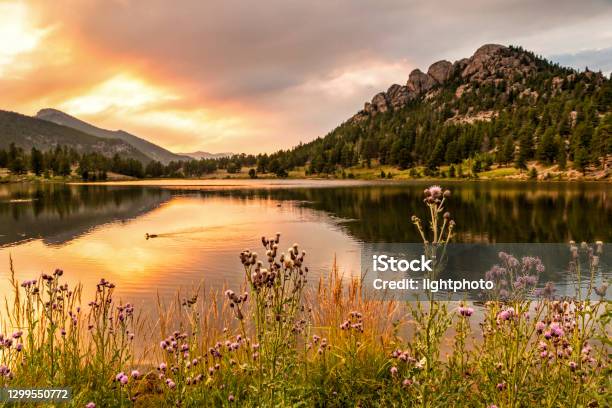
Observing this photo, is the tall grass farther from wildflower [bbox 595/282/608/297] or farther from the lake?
the lake

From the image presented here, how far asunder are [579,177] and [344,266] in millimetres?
142320

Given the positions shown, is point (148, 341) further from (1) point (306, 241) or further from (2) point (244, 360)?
(1) point (306, 241)

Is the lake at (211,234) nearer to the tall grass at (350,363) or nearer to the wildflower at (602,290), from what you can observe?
the tall grass at (350,363)

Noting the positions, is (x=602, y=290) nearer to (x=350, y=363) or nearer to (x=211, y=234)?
(x=350, y=363)

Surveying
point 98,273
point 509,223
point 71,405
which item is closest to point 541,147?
point 509,223

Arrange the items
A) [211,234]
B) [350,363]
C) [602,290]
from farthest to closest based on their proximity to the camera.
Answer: [211,234], [350,363], [602,290]

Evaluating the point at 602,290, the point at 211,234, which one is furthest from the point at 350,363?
the point at 211,234

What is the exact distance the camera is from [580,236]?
3553 cm

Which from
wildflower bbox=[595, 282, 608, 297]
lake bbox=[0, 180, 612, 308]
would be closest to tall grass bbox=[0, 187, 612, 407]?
wildflower bbox=[595, 282, 608, 297]

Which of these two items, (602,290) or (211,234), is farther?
(211,234)

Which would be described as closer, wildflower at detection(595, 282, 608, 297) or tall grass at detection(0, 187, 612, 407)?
tall grass at detection(0, 187, 612, 407)

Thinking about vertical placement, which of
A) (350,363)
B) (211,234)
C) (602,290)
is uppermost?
(602,290)

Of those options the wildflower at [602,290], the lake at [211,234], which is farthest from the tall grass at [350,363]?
the lake at [211,234]

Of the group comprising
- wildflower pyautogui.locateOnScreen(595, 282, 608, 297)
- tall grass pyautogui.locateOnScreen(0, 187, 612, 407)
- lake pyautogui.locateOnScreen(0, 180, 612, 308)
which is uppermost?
wildflower pyautogui.locateOnScreen(595, 282, 608, 297)
